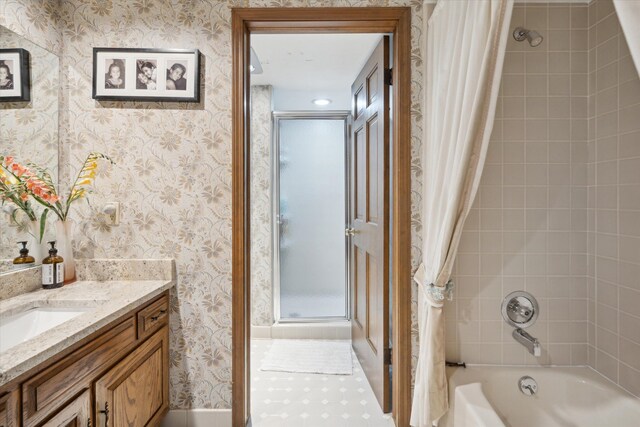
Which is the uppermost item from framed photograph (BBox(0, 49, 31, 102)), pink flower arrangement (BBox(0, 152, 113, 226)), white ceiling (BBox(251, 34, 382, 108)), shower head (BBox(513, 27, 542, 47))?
white ceiling (BBox(251, 34, 382, 108))

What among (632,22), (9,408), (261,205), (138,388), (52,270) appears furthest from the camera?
(261,205)

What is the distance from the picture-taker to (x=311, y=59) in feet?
8.77

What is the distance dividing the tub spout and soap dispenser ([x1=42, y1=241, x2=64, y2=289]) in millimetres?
2129

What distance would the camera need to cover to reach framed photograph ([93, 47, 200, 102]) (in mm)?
1788

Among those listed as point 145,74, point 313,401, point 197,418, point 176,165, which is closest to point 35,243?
point 176,165

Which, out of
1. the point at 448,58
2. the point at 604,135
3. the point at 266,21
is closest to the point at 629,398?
the point at 604,135

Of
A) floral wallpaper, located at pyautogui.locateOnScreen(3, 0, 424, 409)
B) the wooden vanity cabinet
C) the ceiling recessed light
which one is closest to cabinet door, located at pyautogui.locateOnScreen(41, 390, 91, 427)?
the wooden vanity cabinet

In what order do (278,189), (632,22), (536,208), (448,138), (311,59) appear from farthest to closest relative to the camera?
1. (278,189)
2. (311,59)
3. (536,208)
4. (448,138)
5. (632,22)

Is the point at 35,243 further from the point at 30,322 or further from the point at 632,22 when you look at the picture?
the point at 632,22

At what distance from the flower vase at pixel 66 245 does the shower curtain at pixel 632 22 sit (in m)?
2.16

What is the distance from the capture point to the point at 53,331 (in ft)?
3.64

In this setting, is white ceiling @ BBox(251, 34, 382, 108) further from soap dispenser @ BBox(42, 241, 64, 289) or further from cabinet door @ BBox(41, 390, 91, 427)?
cabinet door @ BBox(41, 390, 91, 427)

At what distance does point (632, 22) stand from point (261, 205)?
277 centimetres

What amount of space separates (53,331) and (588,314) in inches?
88.2
